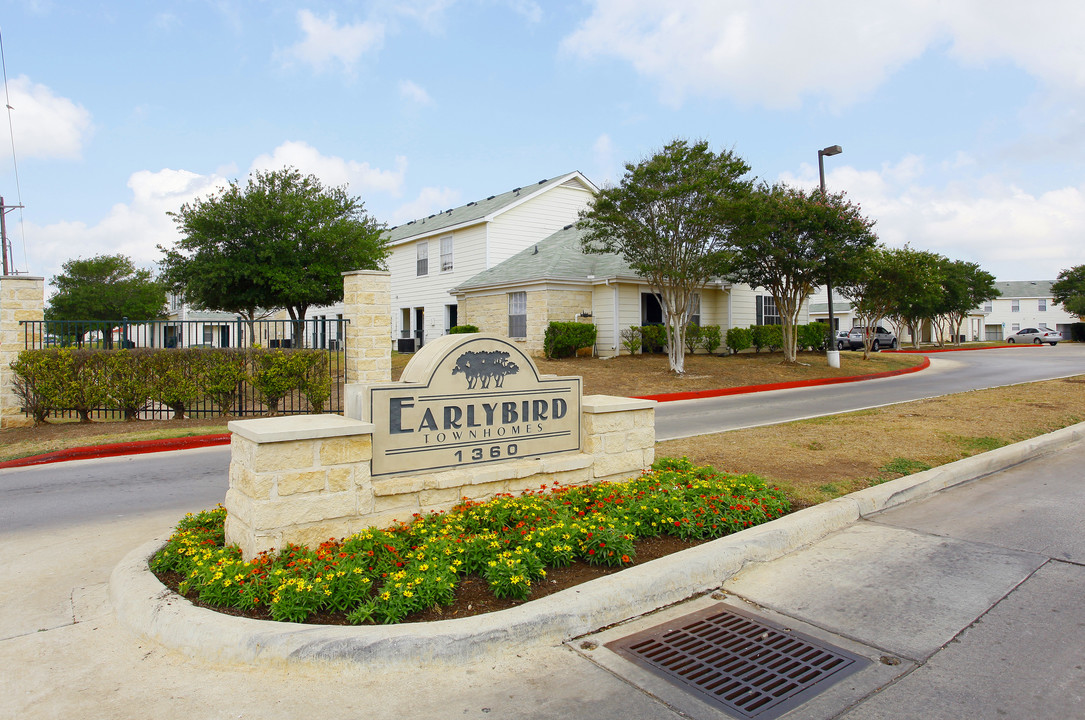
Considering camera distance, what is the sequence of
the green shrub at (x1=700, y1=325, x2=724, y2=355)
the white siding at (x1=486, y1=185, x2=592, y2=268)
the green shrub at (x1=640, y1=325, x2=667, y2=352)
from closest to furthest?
the green shrub at (x1=640, y1=325, x2=667, y2=352) < the green shrub at (x1=700, y1=325, x2=724, y2=355) < the white siding at (x1=486, y1=185, x2=592, y2=268)

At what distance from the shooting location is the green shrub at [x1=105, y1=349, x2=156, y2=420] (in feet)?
41.3

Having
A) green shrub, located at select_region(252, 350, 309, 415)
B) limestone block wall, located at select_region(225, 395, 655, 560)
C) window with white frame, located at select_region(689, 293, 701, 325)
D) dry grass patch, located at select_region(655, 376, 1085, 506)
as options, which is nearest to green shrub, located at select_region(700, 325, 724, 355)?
window with white frame, located at select_region(689, 293, 701, 325)

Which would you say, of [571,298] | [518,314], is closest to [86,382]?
[518,314]

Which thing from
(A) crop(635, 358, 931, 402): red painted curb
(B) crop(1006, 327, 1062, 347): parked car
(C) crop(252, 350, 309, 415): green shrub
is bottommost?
(A) crop(635, 358, 931, 402): red painted curb

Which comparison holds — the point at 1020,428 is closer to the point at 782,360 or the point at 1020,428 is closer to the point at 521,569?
the point at 521,569

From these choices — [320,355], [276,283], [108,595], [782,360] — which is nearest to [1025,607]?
[108,595]

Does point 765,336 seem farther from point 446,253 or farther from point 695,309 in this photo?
point 446,253

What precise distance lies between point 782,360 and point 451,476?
23.2 meters

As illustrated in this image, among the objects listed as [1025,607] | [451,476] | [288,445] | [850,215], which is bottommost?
[1025,607]

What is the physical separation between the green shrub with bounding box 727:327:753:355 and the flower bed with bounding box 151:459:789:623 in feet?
71.6

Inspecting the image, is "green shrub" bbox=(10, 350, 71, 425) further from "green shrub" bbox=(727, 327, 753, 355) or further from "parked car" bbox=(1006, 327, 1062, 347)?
"parked car" bbox=(1006, 327, 1062, 347)

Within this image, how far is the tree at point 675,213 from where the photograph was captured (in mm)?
18703

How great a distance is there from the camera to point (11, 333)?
12.5 m

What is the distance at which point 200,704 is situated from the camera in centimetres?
301
